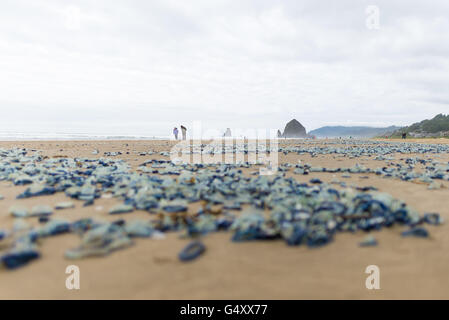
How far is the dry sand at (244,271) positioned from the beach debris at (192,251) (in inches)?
2.3

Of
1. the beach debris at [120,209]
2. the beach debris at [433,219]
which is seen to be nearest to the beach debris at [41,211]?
the beach debris at [120,209]

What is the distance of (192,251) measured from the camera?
8.92 ft

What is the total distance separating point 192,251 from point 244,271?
1.88 ft

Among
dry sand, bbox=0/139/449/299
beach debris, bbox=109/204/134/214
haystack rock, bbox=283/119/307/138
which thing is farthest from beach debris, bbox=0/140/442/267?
haystack rock, bbox=283/119/307/138

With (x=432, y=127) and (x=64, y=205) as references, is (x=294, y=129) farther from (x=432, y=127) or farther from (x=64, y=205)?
(x=64, y=205)

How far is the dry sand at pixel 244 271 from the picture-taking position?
7.10ft

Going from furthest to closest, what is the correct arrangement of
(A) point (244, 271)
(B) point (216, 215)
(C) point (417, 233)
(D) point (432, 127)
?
(D) point (432, 127)
(B) point (216, 215)
(C) point (417, 233)
(A) point (244, 271)

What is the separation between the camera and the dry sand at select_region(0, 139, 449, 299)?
2164 millimetres

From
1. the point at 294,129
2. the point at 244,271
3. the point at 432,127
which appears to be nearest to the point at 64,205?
the point at 244,271

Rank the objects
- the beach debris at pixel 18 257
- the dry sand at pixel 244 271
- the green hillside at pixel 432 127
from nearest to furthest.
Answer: the dry sand at pixel 244 271 < the beach debris at pixel 18 257 < the green hillside at pixel 432 127

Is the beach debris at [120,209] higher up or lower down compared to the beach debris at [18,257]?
higher up

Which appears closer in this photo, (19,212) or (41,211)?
(19,212)

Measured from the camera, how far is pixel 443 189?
223 inches

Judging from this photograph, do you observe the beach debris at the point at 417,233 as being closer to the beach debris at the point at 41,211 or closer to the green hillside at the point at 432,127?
the beach debris at the point at 41,211
